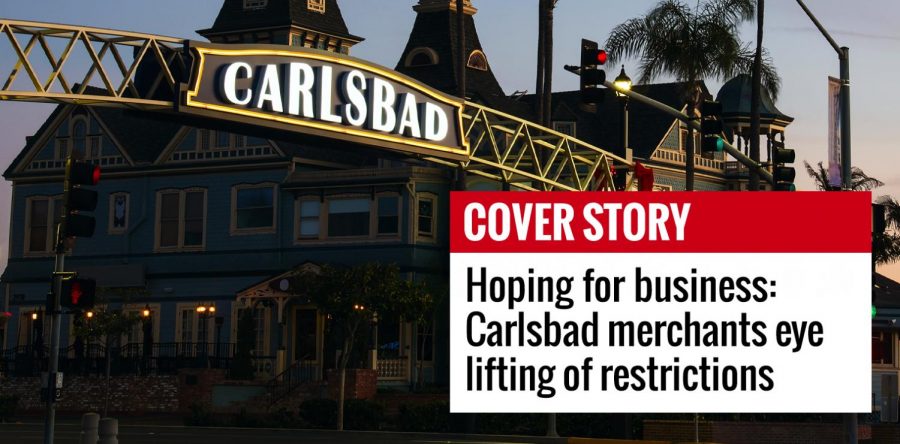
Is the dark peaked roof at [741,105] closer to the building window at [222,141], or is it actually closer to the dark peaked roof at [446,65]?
the dark peaked roof at [446,65]

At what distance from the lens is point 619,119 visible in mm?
66250

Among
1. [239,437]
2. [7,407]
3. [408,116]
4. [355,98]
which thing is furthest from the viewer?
[7,407]

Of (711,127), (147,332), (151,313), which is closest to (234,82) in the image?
(711,127)

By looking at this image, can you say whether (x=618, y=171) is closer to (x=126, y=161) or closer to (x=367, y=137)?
(x=367, y=137)

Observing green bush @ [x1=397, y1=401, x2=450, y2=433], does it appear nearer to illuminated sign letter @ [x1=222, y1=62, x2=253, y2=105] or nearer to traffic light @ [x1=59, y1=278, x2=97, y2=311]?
traffic light @ [x1=59, y1=278, x2=97, y2=311]

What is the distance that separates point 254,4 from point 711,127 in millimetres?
36965

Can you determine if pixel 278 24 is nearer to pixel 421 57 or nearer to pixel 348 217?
pixel 421 57

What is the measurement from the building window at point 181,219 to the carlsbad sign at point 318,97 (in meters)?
31.8

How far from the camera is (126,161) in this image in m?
63.6

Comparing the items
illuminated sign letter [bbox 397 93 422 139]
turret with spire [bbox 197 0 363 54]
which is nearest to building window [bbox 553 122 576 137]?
turret with spire [bbox 197 0 363 54]

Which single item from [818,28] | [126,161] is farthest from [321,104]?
[126,161]

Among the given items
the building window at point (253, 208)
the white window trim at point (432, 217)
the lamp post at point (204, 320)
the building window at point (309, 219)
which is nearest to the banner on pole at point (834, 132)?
the white window trim at point (432, 217)

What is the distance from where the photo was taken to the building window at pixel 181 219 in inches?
2436

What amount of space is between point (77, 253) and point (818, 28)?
1703 inches
